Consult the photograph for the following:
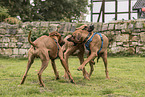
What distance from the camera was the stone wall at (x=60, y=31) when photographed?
1341 cm

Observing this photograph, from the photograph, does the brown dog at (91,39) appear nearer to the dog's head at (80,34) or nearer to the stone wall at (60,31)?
the dog's head at (80,34)

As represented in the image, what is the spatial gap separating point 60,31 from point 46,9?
6041 mm

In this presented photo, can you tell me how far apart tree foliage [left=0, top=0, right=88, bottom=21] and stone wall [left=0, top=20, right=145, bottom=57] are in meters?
4.42

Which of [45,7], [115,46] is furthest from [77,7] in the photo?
[115,46]

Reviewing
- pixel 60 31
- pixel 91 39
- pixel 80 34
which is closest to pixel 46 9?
pixel 60 31

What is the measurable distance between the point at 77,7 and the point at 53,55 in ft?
48.8

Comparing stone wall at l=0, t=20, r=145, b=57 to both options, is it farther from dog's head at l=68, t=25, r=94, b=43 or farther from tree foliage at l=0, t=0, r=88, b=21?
dog's head at l=68, t=25, r=94, b=43

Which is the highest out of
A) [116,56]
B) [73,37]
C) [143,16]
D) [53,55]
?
[143,16]

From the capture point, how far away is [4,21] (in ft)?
46.3

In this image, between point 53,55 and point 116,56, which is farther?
point 116,56

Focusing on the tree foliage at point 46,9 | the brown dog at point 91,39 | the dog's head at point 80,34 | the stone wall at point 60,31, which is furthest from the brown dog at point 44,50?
the tree foliage at point 46,9

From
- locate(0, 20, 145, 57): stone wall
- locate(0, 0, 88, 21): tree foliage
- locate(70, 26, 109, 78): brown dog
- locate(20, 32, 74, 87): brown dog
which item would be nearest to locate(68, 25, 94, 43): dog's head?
locate(70, 26, 109, 78): brown dog

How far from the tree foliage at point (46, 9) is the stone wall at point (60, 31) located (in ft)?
14.5

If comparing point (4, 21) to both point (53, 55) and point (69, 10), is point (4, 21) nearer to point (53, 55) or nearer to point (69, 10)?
point (69, 10)
